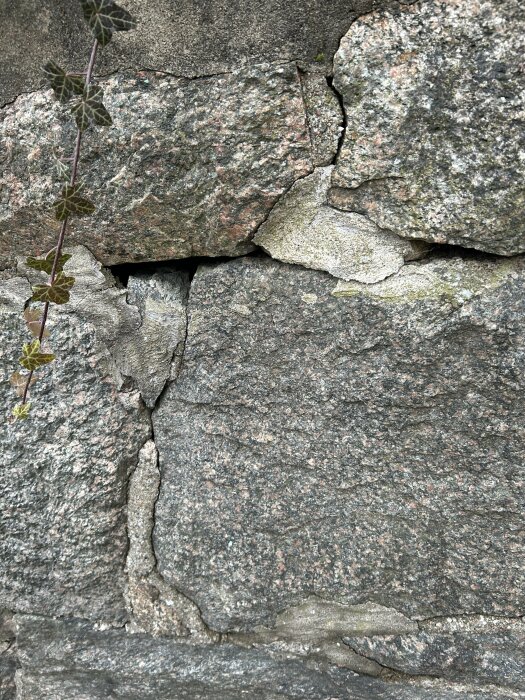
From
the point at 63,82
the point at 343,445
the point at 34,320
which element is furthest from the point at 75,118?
the point at 343,445

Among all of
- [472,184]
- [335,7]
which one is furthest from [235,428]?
[335,7]

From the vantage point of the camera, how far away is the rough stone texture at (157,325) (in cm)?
98

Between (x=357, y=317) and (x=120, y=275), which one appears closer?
(x=357, y=317)

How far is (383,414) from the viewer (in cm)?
90

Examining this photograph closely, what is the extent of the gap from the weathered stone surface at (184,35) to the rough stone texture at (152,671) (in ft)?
3.10

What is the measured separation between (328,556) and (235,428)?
26cm

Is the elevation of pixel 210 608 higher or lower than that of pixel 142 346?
lower

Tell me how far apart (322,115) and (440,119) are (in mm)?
158

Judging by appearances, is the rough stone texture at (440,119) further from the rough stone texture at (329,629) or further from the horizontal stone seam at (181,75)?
the rough stone texture at (329,629)

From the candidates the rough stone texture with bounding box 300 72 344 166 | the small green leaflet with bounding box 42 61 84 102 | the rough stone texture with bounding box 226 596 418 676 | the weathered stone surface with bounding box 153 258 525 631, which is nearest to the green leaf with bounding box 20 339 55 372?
the weathered stone surface with bounding box 153 258 525 631

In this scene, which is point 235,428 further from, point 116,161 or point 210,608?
point 116,161

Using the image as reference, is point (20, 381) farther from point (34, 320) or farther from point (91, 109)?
point (91, 109)

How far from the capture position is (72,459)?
1.01m

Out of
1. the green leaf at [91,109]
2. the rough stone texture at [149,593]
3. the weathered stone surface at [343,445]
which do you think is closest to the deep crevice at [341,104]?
the weathered stone surface at [343,445]
